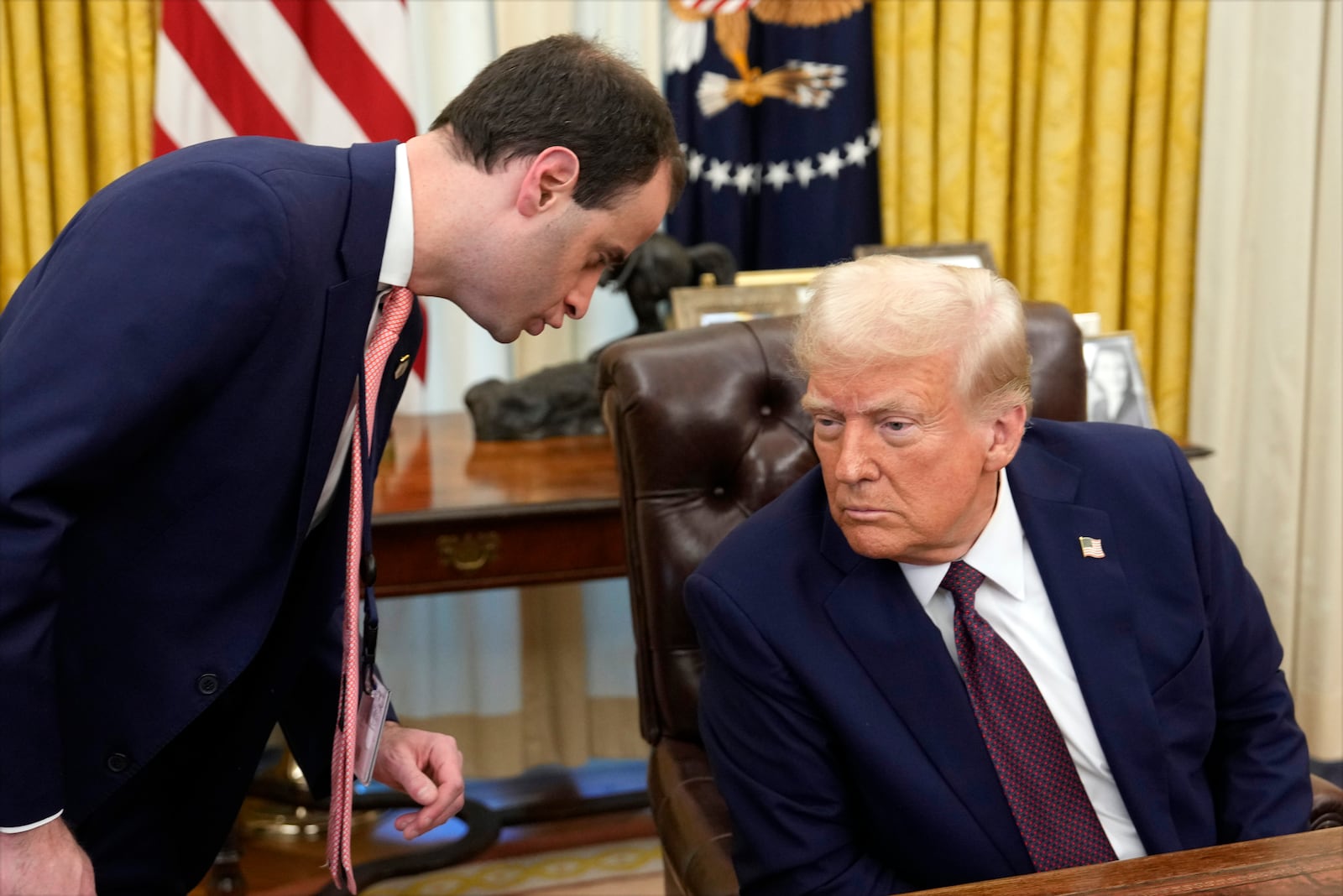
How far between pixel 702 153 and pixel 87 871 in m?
2.44

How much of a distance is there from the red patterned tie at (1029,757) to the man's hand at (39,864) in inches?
40.7

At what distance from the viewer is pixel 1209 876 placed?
122 centimetres

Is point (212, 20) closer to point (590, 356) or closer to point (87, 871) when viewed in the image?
point (590, 356)

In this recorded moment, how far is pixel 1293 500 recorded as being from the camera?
3.42m

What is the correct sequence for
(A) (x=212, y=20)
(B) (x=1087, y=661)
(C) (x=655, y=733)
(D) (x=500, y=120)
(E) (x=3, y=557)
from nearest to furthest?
(E) (x=3, y=557)
(D) (x=500, y=120)
(B) (x=1087, y=661)
(C) (x=655, y=733)
(A) (x=212, y=20)

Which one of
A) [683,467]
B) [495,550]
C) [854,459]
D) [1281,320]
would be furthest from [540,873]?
[1281,320]

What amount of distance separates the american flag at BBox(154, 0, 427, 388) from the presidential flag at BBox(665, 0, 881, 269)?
28.3 inches

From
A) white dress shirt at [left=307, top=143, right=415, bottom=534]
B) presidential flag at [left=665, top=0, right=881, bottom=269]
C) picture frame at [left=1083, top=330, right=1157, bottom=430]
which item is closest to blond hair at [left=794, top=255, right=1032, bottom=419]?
white dress shirt at [left=307, top=143, right=415, bottom=534]

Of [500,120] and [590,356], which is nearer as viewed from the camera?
[500,120]

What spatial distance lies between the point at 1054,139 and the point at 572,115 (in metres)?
2.25

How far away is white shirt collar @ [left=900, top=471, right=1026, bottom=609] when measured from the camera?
1.71 m

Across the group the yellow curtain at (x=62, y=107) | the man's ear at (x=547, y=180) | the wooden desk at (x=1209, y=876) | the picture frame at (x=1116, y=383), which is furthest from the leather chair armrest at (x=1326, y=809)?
the yellow curtain at (x=62, y=107)

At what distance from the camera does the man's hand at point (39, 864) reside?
120 cm

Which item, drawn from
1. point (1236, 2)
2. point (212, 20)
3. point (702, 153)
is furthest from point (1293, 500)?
point (212, 20)
